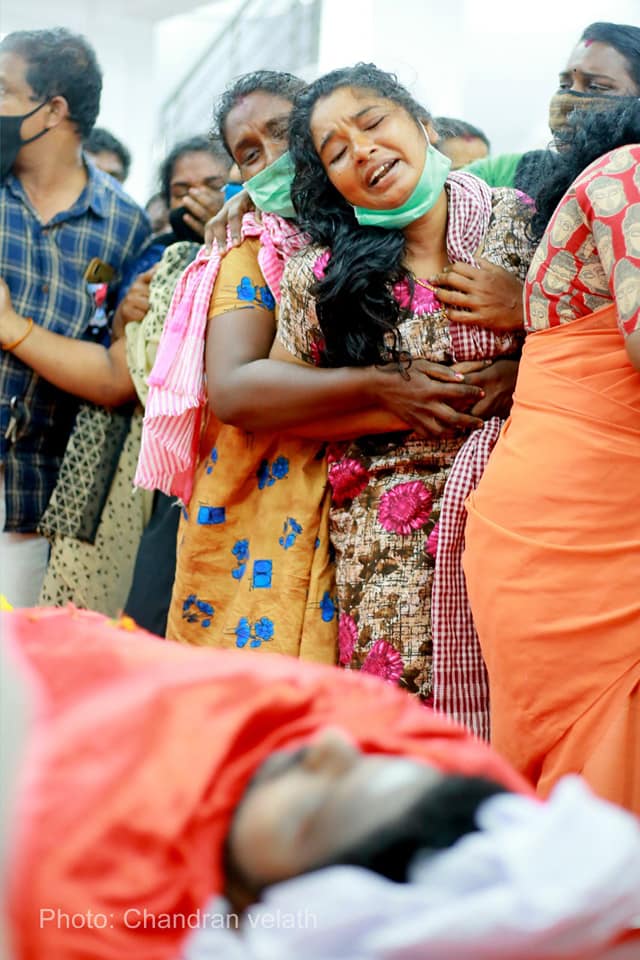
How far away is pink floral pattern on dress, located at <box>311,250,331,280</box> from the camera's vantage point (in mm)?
1984

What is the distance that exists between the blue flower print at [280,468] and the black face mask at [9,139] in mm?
1110

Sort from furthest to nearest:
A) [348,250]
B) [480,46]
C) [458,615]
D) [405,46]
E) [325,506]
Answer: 1. [480,46]
2. [405,46]
3. [325,506]
4. [348,250]
5. [458,615]

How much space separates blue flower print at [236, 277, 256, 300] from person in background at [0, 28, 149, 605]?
1.96ft

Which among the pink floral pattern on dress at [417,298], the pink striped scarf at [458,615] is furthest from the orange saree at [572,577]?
the pink floral pattern on dress at [417,298]

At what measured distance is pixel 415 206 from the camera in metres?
1.98

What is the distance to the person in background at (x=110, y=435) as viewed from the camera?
262cm

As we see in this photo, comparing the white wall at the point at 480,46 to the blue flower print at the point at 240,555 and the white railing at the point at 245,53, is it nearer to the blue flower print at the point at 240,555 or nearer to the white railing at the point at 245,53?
the white railing at the point at 245,53

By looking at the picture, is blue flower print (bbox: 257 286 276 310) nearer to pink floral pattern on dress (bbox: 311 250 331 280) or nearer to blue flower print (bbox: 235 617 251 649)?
pink floral pattern on dress (bbox: 311 250 331 280)

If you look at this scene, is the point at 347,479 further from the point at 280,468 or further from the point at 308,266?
the point at 308,266

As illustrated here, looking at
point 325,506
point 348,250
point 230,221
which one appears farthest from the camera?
point 230,221

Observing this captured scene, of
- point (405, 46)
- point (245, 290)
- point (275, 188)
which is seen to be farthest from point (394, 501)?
point (405, 46)

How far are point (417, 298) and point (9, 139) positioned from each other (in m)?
1.28

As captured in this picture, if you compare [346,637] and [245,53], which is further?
[245,53]

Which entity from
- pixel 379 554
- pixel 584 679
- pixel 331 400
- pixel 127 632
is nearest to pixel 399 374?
pixel 331 400
